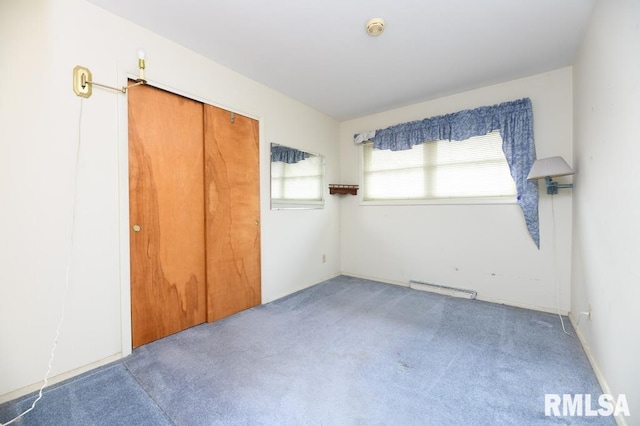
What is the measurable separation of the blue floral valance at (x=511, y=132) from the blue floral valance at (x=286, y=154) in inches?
63.3

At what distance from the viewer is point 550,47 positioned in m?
2.22

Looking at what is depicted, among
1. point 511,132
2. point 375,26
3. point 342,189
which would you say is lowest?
point 342,189

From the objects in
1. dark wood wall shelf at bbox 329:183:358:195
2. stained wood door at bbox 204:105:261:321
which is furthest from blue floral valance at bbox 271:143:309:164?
dark wood wall shelf at bbox 329:183:358:195

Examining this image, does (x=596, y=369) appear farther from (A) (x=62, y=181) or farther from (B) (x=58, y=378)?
(A) (x=62, y=181)

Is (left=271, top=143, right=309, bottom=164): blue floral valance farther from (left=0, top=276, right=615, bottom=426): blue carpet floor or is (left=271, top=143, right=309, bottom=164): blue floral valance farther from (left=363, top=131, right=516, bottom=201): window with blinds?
(left=0, top=276, right=615, bottom=426): blue carpet floor

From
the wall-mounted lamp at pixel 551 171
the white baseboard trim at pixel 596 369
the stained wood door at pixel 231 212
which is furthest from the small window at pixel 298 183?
the white baseboard trim at pixel 596 369

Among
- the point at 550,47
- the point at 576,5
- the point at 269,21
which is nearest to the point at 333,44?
the point at 269,21

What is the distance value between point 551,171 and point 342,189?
2370 mm

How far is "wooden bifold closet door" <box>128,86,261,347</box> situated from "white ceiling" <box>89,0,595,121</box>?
55cm

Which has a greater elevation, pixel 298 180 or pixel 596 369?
pixel 298 180

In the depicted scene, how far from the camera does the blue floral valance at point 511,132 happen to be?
2665 millimetres

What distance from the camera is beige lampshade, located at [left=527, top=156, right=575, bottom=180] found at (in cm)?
225

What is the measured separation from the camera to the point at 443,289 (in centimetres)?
323

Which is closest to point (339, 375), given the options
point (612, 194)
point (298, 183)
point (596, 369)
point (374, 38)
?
point (596, 369)
